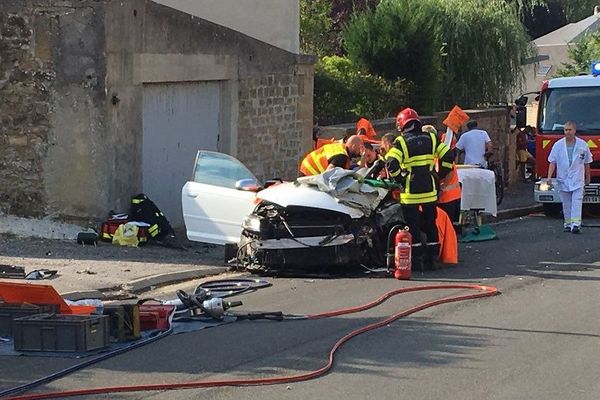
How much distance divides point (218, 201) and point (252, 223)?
1.02 metres

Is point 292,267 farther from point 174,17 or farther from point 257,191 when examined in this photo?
point 174,17

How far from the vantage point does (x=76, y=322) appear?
840cm

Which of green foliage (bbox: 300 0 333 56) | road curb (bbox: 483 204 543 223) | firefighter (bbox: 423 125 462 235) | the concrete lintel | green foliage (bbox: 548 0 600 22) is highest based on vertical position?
green foliage (bbox: 548 0 600 22)

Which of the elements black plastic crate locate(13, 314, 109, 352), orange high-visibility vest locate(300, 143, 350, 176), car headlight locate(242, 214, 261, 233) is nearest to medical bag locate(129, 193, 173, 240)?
orange high-visibility vest locate(300, 143, 350, 176)

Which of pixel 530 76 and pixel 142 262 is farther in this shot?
pixel 530 76

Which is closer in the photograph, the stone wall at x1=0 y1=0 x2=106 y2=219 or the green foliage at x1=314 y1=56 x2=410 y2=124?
the stone wall at x1=0 y1=0 x2=106 y2=219

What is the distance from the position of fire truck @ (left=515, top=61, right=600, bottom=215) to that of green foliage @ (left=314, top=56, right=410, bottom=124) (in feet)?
12.7

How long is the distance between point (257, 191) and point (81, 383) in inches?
229

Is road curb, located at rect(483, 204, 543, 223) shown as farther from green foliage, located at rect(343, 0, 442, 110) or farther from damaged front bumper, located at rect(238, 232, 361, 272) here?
damaged front bumper, located at rect(238, 232, 361, 272)

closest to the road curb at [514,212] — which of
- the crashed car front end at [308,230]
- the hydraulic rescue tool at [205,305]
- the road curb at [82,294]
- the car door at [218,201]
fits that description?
the car door at [218,201]

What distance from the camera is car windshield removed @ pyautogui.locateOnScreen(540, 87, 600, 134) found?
19.8 meters

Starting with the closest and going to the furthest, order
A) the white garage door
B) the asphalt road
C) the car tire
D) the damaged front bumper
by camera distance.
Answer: the asphalt road, the damaged front bumper, the white garage door, the car tire

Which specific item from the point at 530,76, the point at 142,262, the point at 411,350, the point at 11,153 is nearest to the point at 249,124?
the point at 11,153

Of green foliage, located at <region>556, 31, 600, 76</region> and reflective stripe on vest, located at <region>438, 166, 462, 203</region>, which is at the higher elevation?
green foliage, located at <region>556, 31, 600, 76</region>
